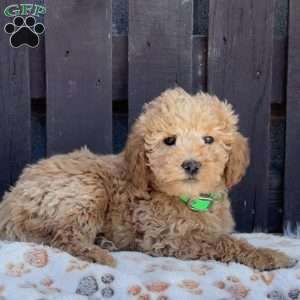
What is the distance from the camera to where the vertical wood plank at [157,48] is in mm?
5027

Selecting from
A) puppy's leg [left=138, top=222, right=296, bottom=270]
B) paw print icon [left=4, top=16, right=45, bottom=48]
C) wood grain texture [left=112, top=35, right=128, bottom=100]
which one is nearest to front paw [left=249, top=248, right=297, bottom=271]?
puppy's leg [left=138, top=222, right=296, bottom=270]

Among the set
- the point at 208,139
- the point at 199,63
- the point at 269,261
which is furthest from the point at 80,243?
the point at 199,63

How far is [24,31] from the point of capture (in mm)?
5090

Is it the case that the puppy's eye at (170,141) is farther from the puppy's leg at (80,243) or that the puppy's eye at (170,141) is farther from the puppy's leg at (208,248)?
the puppy's leg at (80,243)

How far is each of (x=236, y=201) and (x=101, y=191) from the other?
1.41 metres

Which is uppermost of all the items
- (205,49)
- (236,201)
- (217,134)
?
(205,49)

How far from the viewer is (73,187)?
4145 mm

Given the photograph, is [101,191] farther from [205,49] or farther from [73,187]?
[205,49]

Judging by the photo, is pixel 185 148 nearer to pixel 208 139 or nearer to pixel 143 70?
pixel 208 139

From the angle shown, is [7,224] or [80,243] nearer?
[80,243]

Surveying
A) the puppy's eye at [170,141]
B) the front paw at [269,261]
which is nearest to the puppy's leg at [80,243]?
the puppy's eye at [170,141]

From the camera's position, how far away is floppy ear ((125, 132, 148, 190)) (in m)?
4.02

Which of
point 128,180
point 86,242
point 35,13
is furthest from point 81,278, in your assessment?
point 35,13

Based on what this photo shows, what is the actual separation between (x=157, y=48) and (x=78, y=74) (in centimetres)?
60
